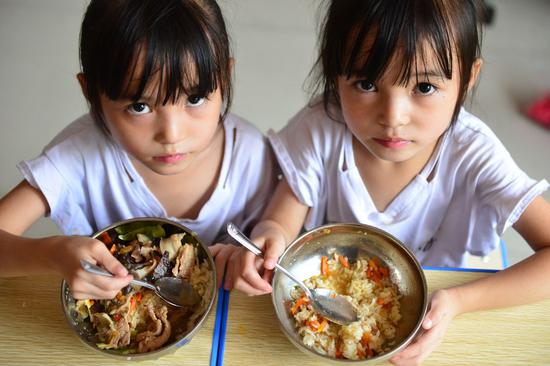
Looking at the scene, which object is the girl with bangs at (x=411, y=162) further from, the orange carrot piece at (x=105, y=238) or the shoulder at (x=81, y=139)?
the shoulder at (x=81, y=139)

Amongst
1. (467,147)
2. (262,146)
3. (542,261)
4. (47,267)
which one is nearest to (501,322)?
(542,261)

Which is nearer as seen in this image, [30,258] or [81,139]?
[30,258]

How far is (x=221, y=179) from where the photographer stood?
3.72 feet

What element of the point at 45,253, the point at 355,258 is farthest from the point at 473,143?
the point at 45,253

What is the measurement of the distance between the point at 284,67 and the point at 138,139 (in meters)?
1.49

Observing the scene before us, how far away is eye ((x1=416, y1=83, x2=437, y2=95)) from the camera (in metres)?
0.85

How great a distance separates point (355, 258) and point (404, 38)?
1.19 feet

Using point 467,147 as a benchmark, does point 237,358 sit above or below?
below

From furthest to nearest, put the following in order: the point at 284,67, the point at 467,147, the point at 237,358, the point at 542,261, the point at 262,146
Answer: the point at 284,67 < the point at 262,146 < the point at 467,147 < the point at 542,261 < the point at 237,358

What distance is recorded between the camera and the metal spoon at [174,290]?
80 cm

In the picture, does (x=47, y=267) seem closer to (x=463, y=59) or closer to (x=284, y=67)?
(x=463, y=59)

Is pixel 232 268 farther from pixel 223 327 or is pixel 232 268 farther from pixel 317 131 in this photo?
pixel 317 131

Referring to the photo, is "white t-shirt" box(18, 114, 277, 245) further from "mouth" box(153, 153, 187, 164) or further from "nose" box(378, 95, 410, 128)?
"nose" box(378, 95, 410, 128)

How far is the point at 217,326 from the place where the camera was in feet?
2.61
